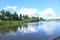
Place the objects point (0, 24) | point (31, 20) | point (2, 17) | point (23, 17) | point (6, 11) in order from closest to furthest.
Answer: point (0, 24)
point (2, 17)
point (6, 11)
point (23, 17)
point (31, 20)

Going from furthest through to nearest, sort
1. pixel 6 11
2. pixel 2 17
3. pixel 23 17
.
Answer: pixel 23 17, pixel 6 11, pixel 2 17

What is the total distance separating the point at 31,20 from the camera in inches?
2849

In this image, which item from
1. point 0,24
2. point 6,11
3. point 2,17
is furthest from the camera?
point 6,11

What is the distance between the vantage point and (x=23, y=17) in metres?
63.2

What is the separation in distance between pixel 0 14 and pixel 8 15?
4.42m

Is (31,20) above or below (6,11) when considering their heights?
below

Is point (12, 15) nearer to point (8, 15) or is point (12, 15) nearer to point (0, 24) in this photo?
point (8, 15)

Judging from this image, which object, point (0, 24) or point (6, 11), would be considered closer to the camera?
point (0, 24)

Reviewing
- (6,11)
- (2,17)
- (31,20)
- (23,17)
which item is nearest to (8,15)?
(6,11)

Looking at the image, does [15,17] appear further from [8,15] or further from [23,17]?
[23,17]

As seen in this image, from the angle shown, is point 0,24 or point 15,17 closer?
point 0,24

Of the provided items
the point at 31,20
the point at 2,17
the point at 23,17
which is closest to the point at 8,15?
the point at 2,17

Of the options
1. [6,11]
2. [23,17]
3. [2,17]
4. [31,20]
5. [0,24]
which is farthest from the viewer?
[31,20]

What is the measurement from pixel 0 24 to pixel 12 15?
20.9 meters
